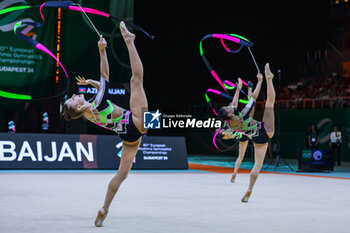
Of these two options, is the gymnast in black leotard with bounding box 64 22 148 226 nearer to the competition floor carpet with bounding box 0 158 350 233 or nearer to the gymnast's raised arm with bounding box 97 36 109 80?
the gymnast's raised arm with bounding box 97 36 109 80

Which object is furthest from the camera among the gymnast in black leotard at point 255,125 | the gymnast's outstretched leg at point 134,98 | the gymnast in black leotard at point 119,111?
the gymnast in black leotard at point 255,125

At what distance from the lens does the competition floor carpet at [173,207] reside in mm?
6406

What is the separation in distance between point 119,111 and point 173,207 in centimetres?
236

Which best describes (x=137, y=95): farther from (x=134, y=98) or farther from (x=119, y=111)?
(x=119, y=111)

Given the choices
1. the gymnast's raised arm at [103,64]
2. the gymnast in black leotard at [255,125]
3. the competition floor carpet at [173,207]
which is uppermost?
the gymnast's raised arm at [103,64]

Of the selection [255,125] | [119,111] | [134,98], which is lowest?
[255,125]

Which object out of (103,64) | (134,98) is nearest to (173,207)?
(134,98)

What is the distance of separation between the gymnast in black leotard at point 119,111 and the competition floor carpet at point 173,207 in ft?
2.48

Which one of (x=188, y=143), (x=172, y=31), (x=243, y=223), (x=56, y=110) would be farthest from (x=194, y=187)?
(x=188, y=143)

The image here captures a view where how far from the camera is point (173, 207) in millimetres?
8305

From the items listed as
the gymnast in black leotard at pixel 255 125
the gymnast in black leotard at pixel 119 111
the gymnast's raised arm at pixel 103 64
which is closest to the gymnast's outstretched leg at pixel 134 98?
the gymnast in black leotard at pixel 119 111

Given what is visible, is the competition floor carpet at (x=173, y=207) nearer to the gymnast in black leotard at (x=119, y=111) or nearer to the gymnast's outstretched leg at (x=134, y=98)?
the gymnast's outstretched leg at (x=134, y=98)

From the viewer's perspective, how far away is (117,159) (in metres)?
17.7

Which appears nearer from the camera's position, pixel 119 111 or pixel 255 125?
pixel 119 111
